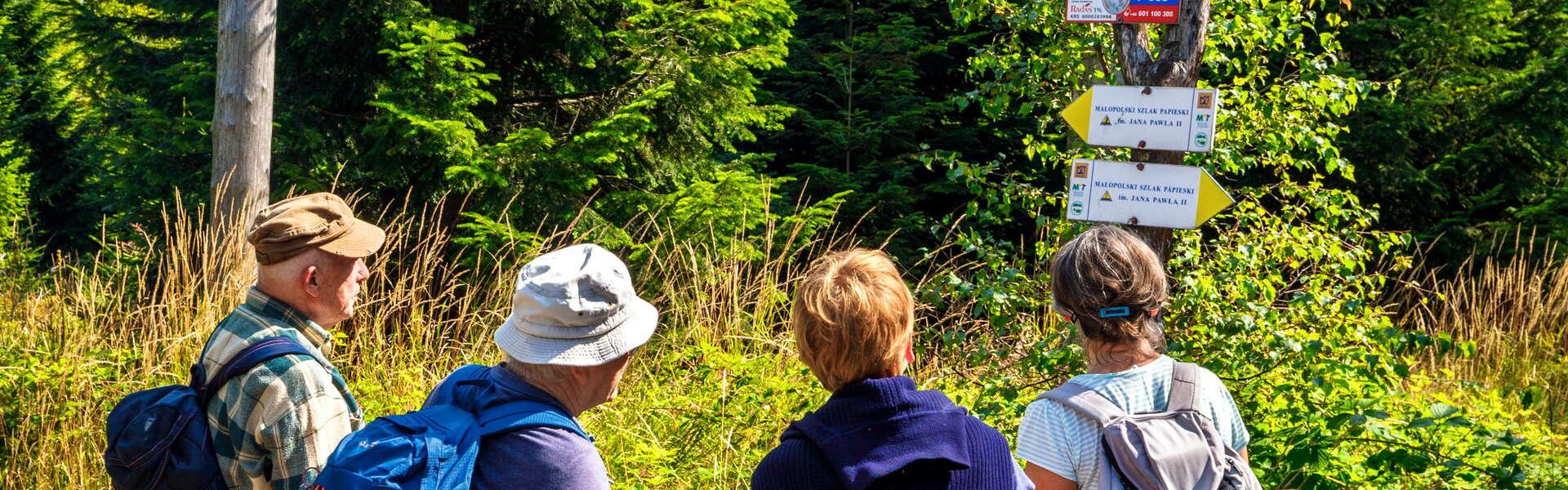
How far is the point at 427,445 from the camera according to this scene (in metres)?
1.73

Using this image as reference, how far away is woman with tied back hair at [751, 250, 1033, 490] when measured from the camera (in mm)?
1785

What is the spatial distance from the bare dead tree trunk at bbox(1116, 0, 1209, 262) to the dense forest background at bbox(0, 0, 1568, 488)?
0.52m

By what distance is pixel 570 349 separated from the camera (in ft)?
6.15

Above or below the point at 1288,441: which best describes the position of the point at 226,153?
above

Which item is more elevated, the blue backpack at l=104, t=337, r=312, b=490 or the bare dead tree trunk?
the bare dead tree trunk

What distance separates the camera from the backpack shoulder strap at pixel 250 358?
2129 mm

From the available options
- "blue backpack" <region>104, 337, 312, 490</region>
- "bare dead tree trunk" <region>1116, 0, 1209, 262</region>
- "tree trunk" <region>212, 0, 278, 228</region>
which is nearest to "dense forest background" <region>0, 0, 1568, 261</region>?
"tree trunk" <region>212, 0, 278, 228</region>

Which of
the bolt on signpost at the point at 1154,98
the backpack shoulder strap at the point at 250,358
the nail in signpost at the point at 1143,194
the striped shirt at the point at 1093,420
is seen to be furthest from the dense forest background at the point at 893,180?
the backpack shoulder strap at the point at 250,358

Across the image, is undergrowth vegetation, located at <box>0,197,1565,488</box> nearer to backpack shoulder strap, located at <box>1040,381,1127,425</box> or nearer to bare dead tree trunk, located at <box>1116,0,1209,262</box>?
bare dead tree trunk, located at <box>1116,0,1209,262</box>

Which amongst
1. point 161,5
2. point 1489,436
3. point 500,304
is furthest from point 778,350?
point 161,5

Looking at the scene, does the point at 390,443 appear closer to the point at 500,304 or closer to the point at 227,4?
the point at 500,304

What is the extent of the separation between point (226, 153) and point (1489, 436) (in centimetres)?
559

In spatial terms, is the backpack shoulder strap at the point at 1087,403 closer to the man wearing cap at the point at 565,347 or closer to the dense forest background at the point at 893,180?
the man wearing cap at the point at 565,347

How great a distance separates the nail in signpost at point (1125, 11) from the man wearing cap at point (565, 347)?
2.35m
